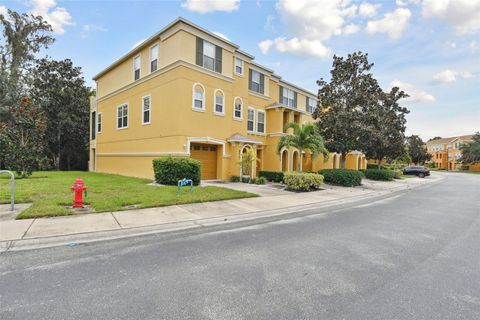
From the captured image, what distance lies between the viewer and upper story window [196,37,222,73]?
16391mm

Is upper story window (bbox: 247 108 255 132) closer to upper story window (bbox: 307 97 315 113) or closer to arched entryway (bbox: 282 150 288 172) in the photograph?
arched entryway (bbox: 282 150 288 172)

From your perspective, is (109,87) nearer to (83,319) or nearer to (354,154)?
(83,319)

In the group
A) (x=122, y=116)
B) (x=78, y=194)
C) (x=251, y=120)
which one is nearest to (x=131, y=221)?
(x=78, y=194)

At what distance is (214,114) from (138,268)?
1398cm

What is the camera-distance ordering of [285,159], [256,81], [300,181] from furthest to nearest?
[285,159]
[256,81]
[300,181]

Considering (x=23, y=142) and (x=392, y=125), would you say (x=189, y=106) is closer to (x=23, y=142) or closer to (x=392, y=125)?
(x=23, y=142)

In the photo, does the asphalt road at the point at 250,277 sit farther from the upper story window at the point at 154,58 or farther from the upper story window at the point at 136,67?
the upper story window at the point at 136,67

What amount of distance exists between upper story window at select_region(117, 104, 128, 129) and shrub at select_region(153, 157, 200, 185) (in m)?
9.13

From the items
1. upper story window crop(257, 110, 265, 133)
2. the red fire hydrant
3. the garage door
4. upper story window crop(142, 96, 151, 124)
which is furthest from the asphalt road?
upper story window crop(257, 110, 265, 133)

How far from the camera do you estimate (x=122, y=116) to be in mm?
21156

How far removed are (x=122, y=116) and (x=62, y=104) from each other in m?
13.2

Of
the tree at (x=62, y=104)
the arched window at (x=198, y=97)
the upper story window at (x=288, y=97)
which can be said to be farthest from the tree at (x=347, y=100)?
the tree at (x=62, y=104)

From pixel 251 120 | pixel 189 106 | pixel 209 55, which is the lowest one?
pixel 189 106

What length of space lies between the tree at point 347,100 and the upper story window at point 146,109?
1277cm
